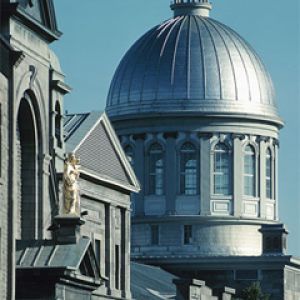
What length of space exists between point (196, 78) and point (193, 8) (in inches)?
260

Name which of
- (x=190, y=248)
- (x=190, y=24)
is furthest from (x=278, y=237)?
(x=190, y=24)

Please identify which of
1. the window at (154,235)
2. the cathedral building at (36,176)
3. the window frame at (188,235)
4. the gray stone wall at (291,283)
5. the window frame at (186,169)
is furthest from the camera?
the window frame at (186,169)

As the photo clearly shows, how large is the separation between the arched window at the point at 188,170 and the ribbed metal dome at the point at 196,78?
338 cm

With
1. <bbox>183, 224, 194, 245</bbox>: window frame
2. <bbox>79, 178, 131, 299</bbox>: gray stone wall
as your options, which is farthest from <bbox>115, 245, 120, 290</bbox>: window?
<bbox>183, 224, 194, 245</bbox>: window frame

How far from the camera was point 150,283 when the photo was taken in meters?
114

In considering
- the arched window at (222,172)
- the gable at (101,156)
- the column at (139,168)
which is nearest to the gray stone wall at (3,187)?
the gable at (101,156)

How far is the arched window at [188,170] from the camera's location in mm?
141125

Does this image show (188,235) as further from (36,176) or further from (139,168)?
(36,176)

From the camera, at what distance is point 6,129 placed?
6097 cm

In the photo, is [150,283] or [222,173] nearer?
[150,283]

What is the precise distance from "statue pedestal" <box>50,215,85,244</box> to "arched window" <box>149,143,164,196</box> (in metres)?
77.9

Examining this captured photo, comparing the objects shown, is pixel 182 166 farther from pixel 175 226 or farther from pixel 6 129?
pixel 6 129

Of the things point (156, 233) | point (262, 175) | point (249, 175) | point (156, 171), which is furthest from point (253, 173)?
point (156, 233)

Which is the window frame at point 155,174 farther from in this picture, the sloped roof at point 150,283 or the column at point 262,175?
the sloped roof at point 150,283
